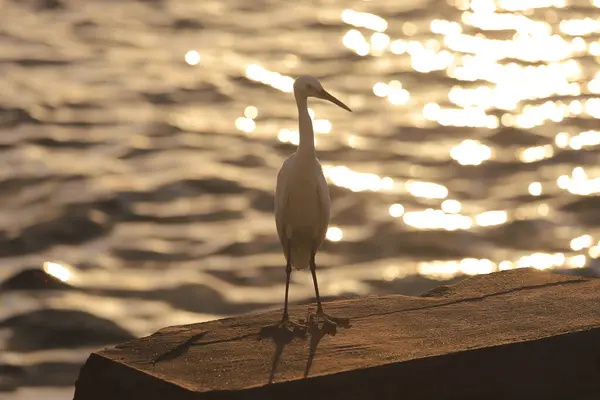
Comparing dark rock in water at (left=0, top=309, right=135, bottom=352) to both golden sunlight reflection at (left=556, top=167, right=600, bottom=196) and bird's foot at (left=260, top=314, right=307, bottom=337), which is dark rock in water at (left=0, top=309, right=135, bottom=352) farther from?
golden sunlight reflection at (left=556, top=167, right=600, bottom=196)

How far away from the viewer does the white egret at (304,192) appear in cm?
817

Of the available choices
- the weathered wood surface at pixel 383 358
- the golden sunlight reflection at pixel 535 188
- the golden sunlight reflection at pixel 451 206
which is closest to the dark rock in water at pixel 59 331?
the weathered wood surface at pixel 383 358

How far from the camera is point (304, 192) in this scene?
8211 mm

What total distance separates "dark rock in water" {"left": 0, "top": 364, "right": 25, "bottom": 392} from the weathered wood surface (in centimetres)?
332

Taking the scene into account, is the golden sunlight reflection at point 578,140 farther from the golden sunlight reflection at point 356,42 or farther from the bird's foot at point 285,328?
the bird's foot at point 285,328

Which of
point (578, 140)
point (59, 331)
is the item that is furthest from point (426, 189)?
Answer: point (59, 331)

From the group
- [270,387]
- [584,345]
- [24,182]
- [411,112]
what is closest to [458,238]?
[411,112]

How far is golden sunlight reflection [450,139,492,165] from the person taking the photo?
1566 cm

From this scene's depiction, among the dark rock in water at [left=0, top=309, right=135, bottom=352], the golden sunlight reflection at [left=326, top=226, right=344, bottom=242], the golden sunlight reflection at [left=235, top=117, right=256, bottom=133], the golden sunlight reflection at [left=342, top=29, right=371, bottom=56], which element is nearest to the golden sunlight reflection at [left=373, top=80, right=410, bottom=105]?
the golden sunlight reflection at [left=342, top=29, right=371, bottom=56]

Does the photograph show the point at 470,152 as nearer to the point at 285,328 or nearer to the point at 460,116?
the point at 460,116

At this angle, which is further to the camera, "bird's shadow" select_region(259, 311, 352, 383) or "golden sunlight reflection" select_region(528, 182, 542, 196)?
"golden sunlight reflection" select_region(528, 182, 542, 196)

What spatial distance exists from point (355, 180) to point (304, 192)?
22.1 ft

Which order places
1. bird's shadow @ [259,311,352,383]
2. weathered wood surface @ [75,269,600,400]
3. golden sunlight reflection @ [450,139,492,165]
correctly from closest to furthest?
weathered wood surface @ [75,269,600,400] < bird's shadow @ [259,311,352,383] < golden sunlight reflection @ [450,139,492,165]

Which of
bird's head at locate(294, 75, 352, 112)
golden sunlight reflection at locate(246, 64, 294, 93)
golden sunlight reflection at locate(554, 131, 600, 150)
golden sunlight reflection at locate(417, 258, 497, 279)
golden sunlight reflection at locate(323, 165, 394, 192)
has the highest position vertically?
bird's head at locate(294, 75, 352, 112)
